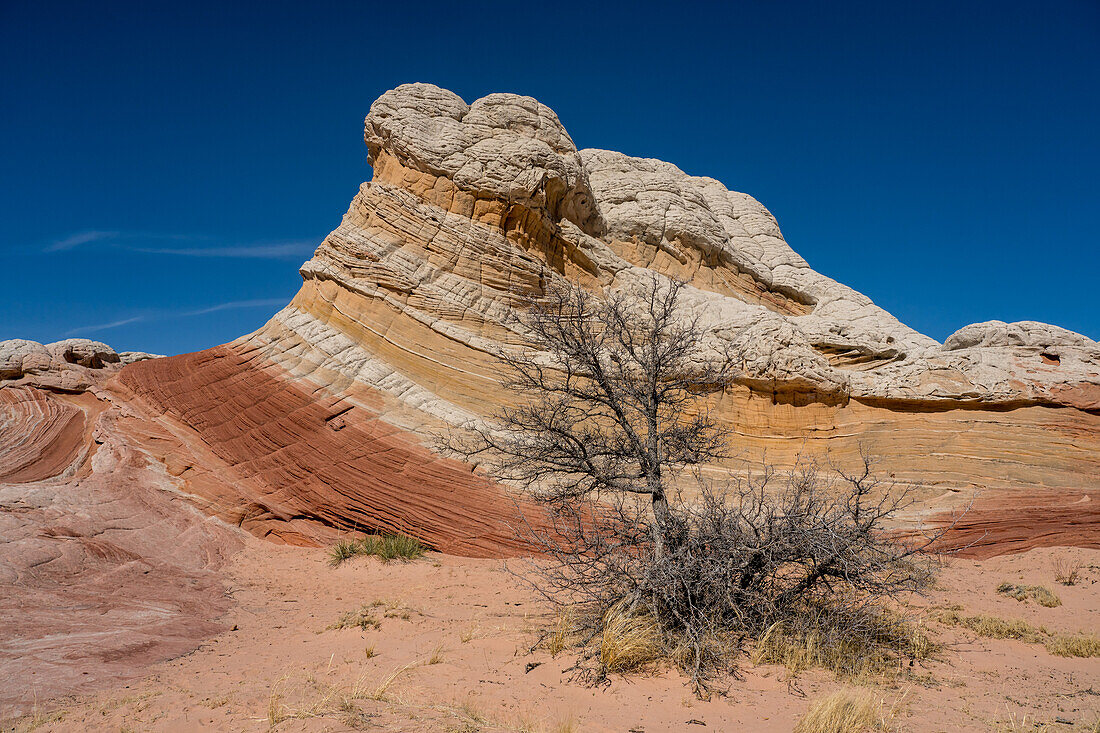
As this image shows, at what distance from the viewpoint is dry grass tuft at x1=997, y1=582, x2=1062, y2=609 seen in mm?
7785

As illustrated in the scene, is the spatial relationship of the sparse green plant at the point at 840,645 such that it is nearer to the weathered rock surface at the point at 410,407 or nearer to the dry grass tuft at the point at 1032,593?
the dry grass tuft at the point at 1032,593

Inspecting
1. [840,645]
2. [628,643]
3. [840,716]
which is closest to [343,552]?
[628,643]

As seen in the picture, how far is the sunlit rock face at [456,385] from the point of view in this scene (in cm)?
1063

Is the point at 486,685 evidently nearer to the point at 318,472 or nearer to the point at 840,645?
the point at 840,645

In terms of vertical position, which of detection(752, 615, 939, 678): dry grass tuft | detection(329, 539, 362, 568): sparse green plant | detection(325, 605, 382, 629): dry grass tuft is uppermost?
detection(752, 615, 939, 678): dry grass tuft

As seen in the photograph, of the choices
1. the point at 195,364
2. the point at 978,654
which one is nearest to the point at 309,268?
the point at 195,364

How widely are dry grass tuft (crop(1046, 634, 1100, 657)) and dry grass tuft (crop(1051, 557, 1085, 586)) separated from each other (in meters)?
2.32

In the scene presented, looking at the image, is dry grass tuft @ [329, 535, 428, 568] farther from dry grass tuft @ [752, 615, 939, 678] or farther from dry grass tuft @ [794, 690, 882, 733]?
dry grass tuft @ [794, 690, 882, 733]

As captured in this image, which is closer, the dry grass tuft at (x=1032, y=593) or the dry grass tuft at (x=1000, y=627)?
the dry grass tuft at (x=1000, y=627)

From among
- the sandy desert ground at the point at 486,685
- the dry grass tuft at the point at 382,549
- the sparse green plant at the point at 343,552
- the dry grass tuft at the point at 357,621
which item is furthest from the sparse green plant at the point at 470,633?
the sparse green plant at the point at 343,552

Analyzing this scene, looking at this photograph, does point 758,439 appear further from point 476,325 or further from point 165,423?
point 165,423

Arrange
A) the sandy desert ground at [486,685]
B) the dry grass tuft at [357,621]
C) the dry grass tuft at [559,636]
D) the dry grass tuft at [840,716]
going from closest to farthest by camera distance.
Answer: the dry grass tuft at [840,716] < the sandy desert ground at [486,685] < the dry grass tuft at [559,636] < the dry grass tuft at [357,621]

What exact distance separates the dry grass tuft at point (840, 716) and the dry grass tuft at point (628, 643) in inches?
58.4

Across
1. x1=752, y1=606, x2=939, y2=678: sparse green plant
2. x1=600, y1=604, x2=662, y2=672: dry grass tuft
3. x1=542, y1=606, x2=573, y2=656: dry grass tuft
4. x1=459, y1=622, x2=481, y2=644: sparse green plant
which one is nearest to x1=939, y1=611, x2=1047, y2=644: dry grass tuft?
x1=752, y1=606, x2=939, y2=678: sparse green plant
